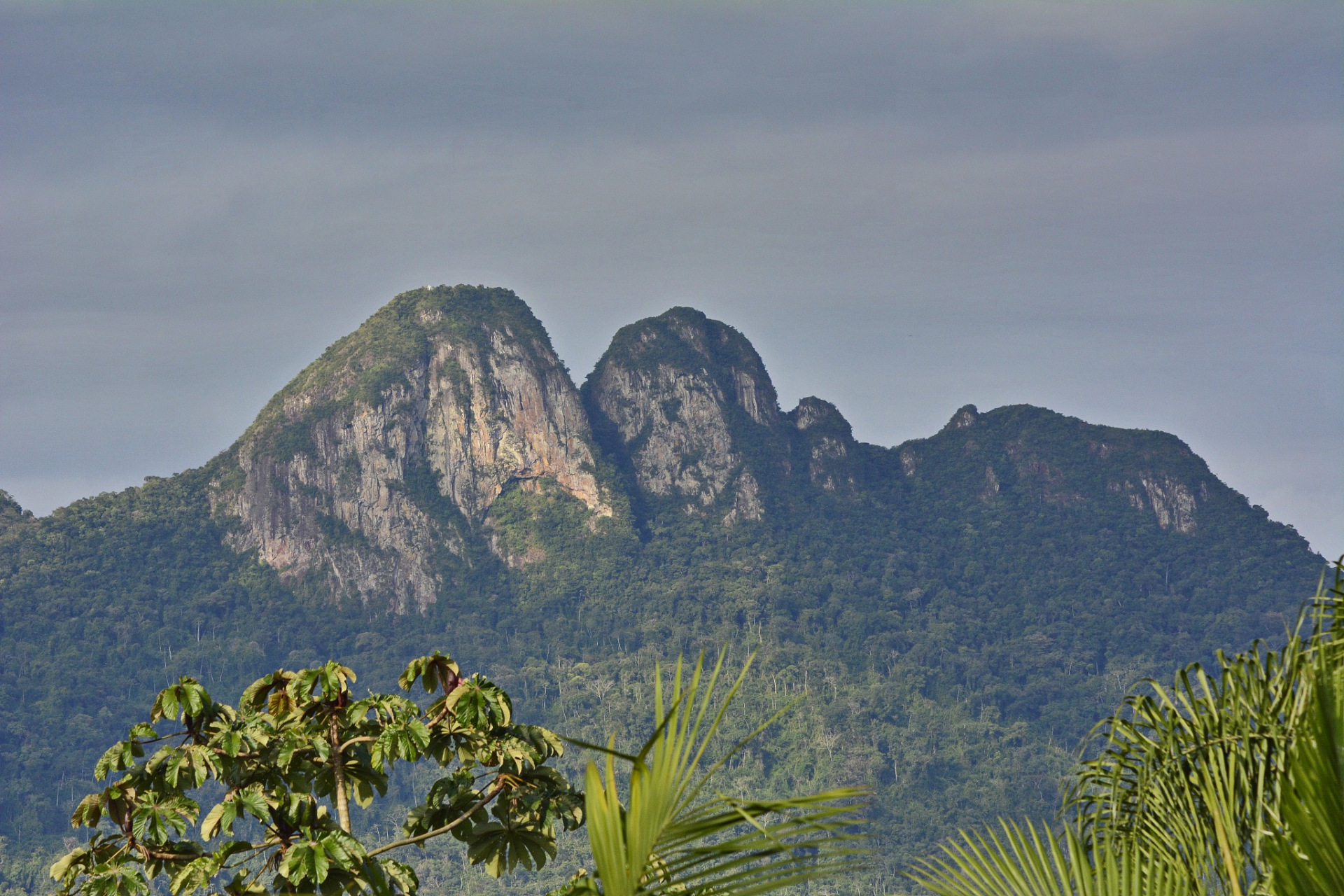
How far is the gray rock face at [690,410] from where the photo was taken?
486ft

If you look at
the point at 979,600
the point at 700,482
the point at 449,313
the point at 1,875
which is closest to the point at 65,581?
the point at 449,313

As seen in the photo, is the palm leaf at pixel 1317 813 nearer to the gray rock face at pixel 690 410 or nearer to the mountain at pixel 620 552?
the mountain at pixel 620 552

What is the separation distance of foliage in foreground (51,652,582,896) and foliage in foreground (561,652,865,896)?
14.2ft

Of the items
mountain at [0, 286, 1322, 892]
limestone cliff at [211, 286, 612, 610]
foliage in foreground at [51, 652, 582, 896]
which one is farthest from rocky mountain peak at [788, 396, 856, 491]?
foliage in foreground at [51, 652, 582, 896]

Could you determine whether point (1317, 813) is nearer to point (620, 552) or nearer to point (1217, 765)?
point (1217, 765)

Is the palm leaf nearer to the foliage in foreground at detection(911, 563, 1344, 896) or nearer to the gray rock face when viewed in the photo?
the foliage in foreground at detection(911, 563, 1344, 896)

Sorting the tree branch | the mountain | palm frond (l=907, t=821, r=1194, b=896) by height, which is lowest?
palm frond (l=907, t=821, r=1194, b=896)

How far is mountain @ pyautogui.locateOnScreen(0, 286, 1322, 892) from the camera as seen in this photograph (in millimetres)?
124938

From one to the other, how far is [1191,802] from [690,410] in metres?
144

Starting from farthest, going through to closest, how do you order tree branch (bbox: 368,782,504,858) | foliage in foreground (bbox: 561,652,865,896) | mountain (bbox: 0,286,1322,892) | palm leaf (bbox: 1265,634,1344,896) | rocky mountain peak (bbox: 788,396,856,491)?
rocky mountain peak (bbox: 788,396,856,491), mountain (bbox: 0,286,1322,892), tree branch (bbox: 368,782,504,858), palm leaf (bbox: 1265,634,1344,896), foliage in foreground (bbox: 561,652,865,896)

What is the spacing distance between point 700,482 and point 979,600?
1220 inches

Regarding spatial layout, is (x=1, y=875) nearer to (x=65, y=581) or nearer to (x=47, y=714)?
(x=47, y=714)

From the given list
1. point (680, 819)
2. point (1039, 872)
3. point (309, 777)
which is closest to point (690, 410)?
point (309, 777)

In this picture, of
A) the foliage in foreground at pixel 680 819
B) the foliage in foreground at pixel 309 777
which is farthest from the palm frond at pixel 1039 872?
the foliage in foreground at pixel 309 777
